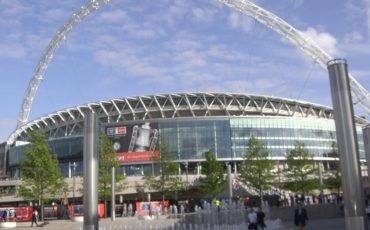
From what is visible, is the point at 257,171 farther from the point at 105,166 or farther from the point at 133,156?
the point at 133,156

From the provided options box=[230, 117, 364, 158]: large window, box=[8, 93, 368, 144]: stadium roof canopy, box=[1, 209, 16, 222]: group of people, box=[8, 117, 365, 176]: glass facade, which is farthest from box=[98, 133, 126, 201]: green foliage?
box=[8, 93, 368, 144]: stadium roof canopy

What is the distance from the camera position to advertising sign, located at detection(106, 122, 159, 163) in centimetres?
9975

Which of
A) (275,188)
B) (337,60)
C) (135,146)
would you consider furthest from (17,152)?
(337,60)

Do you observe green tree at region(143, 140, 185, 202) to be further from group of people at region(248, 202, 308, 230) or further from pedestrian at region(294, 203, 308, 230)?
pedestrian at region(294, 203, 308, 230)

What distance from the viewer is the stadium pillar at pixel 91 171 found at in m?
18.8

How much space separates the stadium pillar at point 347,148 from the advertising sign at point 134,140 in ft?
279

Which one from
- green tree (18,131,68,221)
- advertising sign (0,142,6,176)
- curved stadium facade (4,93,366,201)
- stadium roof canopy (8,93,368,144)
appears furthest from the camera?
advertising sign (0,142,6,176)

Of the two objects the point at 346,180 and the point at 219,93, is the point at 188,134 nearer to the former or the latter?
the point at 219,93

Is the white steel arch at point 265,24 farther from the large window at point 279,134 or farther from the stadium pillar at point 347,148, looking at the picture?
the stadium pillar at point 347,148

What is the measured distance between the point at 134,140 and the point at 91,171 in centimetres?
8194

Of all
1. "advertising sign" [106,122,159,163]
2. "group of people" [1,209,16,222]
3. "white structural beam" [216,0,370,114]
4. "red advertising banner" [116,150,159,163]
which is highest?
"white structural beam" [216,0,370,114]

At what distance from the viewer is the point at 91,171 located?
756 inches

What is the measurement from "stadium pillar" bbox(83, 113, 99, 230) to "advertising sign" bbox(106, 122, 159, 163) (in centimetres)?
7989

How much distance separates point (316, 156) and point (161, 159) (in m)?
47.2
